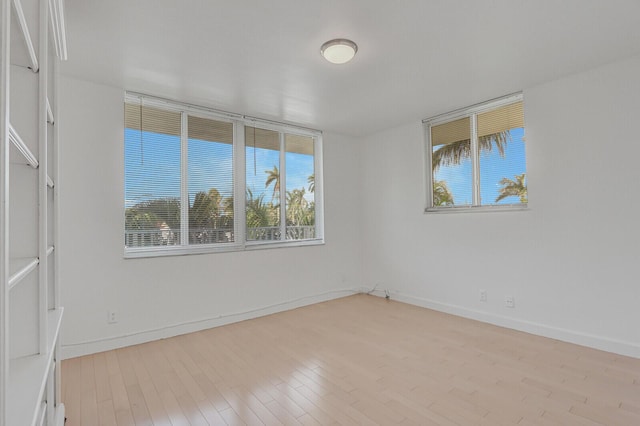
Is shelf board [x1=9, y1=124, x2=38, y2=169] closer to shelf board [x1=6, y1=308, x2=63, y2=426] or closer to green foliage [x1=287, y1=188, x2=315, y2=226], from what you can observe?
shelf board [x1=6, y1=308, x2=63, y2=426]

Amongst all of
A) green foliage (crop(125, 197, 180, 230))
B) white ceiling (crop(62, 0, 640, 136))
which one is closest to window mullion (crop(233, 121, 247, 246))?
white ceiling (crop(62, 0, 640, 136))

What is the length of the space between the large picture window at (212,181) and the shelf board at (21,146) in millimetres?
2089

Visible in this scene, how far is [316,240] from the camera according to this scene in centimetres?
483

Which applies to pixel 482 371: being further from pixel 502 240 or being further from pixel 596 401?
pixel 502 240

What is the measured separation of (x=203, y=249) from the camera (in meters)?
3.71

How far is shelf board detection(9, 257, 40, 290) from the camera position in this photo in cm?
90

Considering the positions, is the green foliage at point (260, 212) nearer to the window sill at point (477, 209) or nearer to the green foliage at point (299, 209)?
the green foliage at point (299, 209)

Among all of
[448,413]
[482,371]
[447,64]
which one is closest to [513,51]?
[447,64]

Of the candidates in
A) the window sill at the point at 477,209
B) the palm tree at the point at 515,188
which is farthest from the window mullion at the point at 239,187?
the palm tree at the point at 515,188

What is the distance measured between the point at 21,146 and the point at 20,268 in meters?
0.41

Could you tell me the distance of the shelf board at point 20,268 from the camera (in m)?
0.90

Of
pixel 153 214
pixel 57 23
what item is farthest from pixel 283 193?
pixel 57 23

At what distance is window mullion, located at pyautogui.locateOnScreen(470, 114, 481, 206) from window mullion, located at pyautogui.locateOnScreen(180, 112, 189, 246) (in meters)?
3.41

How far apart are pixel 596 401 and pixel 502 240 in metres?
1.75
